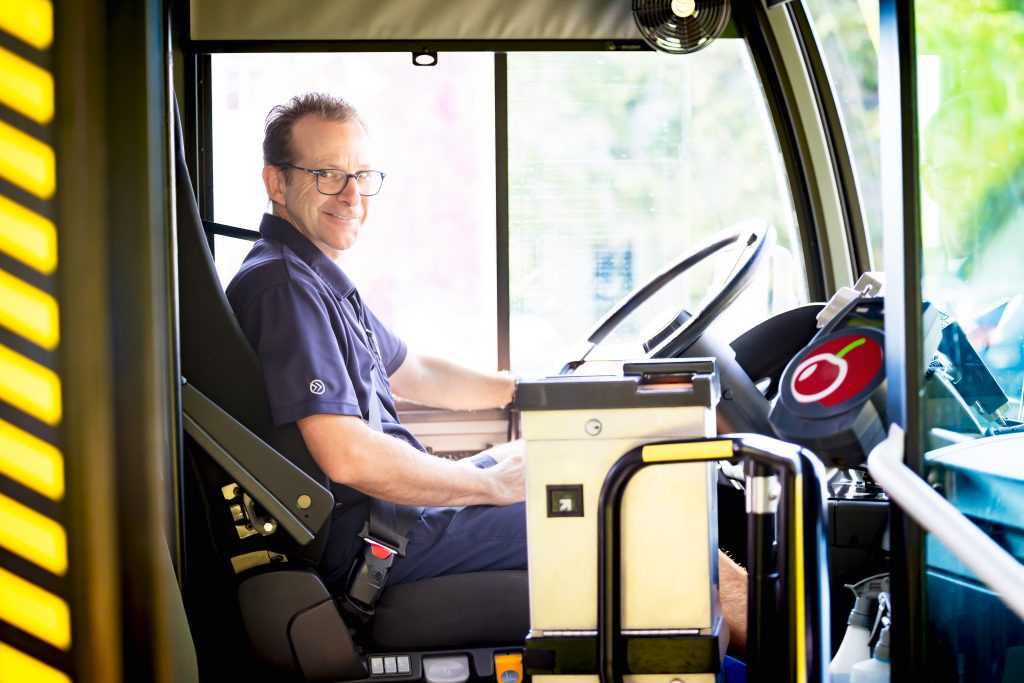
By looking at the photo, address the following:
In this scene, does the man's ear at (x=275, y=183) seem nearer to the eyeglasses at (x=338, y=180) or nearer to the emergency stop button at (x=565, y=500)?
the eyeglasses at (x=338, y=180)

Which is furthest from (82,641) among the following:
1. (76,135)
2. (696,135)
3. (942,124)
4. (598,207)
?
(696,135)

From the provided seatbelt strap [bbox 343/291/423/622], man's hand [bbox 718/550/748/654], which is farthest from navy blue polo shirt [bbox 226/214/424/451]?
man's hand [bbox 718/550/748/654]

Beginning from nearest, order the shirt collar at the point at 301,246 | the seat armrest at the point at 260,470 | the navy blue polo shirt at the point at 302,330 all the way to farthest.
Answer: the seat armrest at the point at 260,470 → the navy blue polo shirt at the point at 302,330 → the shirt collar at the point at 301,246

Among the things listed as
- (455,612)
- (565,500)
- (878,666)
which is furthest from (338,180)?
(878,666)

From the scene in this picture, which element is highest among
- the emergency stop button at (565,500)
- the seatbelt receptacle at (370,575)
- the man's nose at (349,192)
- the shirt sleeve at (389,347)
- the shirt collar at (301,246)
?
the man's nose at (349,192)

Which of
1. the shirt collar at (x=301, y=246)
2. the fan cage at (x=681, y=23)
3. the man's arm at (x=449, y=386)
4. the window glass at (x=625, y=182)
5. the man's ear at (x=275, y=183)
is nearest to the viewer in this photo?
the shirt collar at (x=301, y=246)

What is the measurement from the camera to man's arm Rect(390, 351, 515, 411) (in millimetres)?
2738

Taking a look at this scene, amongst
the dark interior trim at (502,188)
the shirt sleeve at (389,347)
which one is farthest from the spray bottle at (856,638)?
the dark interior trim at (502,188)

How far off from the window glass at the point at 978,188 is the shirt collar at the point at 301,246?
4.16 ft

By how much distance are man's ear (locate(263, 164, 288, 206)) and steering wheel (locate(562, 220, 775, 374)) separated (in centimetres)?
81

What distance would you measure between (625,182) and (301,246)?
1764mm

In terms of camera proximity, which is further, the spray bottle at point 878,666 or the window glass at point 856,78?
the window glass at point 856,78

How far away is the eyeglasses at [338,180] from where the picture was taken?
7.73 feet

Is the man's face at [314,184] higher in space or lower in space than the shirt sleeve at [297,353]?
higher
